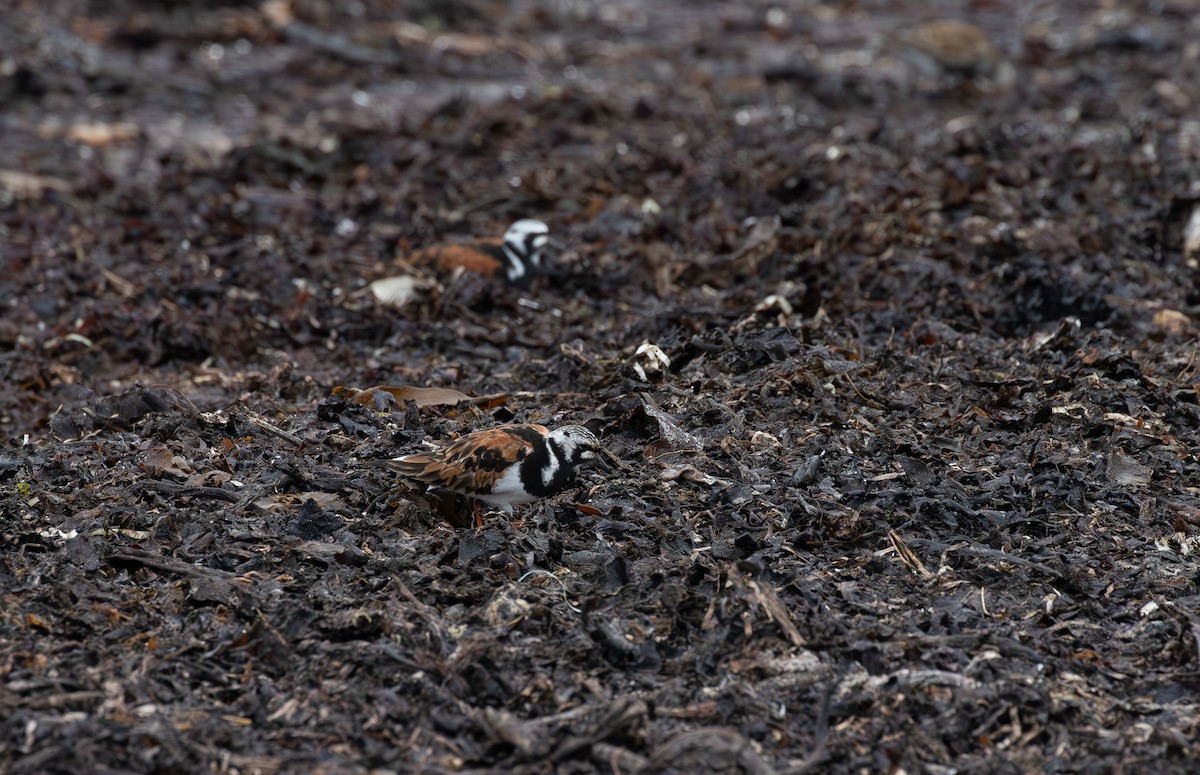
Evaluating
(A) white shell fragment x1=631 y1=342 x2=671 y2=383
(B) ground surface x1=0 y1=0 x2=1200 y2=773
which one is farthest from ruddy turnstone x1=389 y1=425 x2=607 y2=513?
(A) white shell fragment x1=631 y1=342 x2=671 y2=383

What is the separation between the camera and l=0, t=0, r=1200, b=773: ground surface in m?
3.76

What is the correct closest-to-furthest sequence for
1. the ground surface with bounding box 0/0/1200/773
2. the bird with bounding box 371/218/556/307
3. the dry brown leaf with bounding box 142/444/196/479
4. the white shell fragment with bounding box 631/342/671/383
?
the ground surface with bounding box 0/0/1200/773 → the dry brown leaf with bounding box 142/444/196/479 → the white shell fragment with bounding box 631/342/671/383 → the bird with bounding box 371/218/556/307

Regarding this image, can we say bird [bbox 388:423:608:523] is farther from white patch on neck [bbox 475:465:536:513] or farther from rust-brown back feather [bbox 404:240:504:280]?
rust-brown back feather [bbox 404:240:504:280]

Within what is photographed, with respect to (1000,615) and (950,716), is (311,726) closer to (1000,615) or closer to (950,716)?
(950,716)

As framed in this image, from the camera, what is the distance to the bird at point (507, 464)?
4723 mm

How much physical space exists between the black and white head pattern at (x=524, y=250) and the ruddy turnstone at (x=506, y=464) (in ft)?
9.90

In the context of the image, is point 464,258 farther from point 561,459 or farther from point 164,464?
point 561,459

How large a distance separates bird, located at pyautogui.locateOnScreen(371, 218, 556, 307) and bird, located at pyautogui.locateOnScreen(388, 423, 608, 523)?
2.95 meters

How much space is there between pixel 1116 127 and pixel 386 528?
26.9 feet

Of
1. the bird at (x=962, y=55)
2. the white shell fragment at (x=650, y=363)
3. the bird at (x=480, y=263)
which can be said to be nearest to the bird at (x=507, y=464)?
the white shell fragment at (x=650, y=363)

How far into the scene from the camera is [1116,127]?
10.8m

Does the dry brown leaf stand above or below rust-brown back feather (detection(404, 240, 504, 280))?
above

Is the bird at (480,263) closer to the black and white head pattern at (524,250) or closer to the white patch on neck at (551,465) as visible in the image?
the black and white head pattern at (524,250)

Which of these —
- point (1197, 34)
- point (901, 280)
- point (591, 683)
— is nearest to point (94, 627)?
point (591, 683)
